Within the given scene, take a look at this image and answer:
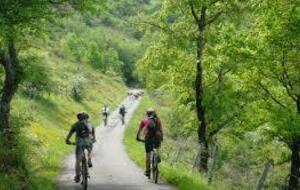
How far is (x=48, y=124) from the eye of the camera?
47.3 meters

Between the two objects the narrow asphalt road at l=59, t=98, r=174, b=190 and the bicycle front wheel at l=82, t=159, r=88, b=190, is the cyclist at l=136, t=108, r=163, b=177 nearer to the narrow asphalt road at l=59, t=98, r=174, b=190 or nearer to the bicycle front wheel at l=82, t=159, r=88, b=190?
the narrow asphalt road at l=59, t=98, r=174, b=190

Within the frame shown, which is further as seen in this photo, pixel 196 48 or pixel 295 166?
pixel 196 48

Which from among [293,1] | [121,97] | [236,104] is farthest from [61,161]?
[121,97]

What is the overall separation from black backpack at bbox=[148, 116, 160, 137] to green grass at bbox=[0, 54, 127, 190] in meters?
3.43

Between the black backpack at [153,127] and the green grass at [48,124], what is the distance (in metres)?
3.43

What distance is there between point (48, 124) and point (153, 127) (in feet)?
98.3

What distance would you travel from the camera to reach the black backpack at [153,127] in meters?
18.6

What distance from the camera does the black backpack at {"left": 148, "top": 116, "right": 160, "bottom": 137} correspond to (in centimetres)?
1856

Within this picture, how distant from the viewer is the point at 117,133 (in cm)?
5041

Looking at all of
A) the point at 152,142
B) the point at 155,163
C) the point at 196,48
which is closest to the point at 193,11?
the point at 196,48

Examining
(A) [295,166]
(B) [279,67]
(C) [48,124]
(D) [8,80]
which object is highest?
(B) [279,67]

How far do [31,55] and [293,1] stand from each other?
31.9 ft

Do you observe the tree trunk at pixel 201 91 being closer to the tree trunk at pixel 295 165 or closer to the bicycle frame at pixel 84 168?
the tree trunk at pixel 295 165

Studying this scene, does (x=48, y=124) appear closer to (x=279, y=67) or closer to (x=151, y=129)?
(x=279, y=67)
